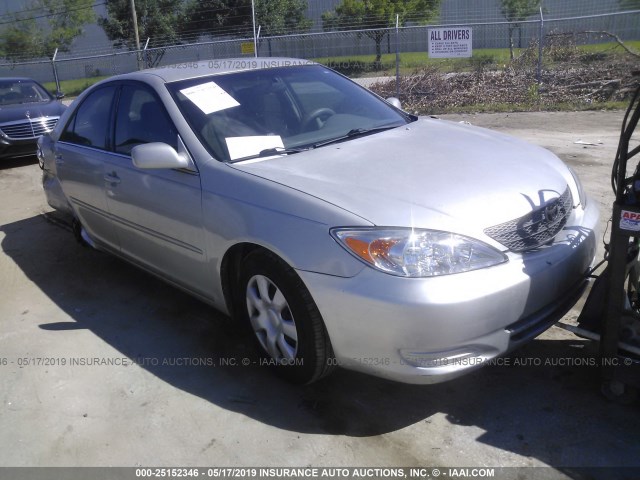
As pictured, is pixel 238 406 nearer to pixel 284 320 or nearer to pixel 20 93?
pixel 284 320

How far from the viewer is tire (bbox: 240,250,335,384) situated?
2.95 m

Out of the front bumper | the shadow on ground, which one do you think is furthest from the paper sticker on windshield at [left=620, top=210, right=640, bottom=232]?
the shadow on ground

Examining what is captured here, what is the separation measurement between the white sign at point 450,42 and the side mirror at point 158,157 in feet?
33.0

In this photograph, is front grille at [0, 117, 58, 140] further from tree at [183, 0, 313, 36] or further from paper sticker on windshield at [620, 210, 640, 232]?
tree at [183, 0, 313, 36]

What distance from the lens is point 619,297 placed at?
9.32ft

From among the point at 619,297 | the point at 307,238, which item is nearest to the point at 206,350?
the point at 307,238

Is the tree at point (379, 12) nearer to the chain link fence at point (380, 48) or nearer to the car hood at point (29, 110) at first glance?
the chain link fence at point (380, 48)

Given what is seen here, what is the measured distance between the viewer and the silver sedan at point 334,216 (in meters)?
2.69

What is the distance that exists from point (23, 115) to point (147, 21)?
Answer: 26.2 meters

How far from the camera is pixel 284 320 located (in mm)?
3145

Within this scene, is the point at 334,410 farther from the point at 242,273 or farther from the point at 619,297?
the point at 619,297

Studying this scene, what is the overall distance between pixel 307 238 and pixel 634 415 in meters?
1.76

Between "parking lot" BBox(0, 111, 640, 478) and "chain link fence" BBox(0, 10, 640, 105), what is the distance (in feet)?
31.5

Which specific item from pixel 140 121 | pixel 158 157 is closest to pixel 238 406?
pixel 158 157
